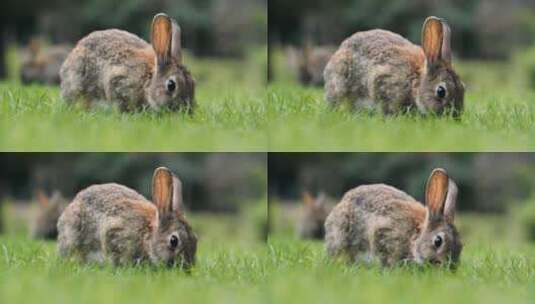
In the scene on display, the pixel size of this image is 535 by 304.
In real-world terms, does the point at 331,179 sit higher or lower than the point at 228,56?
lower

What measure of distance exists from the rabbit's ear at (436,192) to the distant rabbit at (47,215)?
5.91 ft

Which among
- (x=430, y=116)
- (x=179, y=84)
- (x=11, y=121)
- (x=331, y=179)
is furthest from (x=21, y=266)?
(x=430, y=116)

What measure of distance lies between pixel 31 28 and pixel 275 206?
1736mm

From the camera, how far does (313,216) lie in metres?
6.78

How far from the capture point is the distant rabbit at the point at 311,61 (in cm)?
686

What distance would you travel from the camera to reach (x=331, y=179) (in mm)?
6734

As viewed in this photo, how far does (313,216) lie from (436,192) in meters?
0.72

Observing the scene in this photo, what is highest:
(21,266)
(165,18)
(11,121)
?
A: (165,18)

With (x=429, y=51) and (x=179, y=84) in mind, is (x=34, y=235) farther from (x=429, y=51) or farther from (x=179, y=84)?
(x=429, y=51)

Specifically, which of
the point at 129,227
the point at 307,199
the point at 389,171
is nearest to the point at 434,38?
the point at 389,171

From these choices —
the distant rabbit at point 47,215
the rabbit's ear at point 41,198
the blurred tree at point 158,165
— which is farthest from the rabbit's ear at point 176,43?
the rabbit's ear at point 41,198

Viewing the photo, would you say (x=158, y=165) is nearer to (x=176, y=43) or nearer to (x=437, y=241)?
(x=176, y=43)

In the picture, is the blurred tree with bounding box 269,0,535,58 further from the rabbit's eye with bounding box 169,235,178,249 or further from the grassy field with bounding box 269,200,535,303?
the rabbit's eye with bounding box 169,235,178,249

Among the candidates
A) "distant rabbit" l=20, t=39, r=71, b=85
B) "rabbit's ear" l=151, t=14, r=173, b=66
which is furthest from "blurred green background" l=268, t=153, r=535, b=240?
"distant rabbit" l=20, t=39, r=71, b=85
